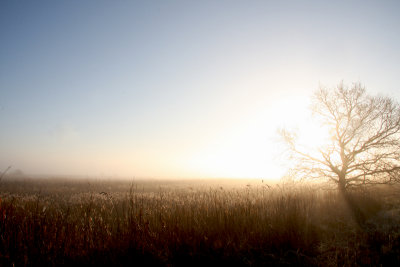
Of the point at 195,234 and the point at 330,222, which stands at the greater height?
the point at 195,234

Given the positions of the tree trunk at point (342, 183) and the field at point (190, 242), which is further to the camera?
the tree trunk at point (342, 183)

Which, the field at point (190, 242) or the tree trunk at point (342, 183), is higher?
the tree trunk at point (342, 183)

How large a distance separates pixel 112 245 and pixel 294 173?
621 inches

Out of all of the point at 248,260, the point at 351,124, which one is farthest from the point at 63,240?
the point at 351,124

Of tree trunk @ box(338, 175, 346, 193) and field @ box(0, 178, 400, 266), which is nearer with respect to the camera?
field @ box(0, 178, 400, 266)

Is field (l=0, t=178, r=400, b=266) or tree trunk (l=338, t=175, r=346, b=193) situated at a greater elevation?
tree trunk (l=338, t=175, r=346, b=193)

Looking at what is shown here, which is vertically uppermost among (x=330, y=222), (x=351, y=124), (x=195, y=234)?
(x=351, y=124)

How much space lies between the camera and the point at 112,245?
5320mm

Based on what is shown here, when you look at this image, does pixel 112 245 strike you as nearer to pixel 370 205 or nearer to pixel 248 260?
pixel 248 260

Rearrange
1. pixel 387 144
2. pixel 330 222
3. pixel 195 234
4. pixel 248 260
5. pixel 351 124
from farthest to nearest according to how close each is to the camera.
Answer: pixel 351 124 → pixel 387 144 → pixel 330 222 → pixel 195 234 → pixel 248 260

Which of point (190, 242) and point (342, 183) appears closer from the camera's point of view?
point (190, 242)

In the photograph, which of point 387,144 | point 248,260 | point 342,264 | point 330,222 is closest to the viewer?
point 248,260

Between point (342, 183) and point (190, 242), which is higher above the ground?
point (342, 183)

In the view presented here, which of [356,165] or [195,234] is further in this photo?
[356,165]
